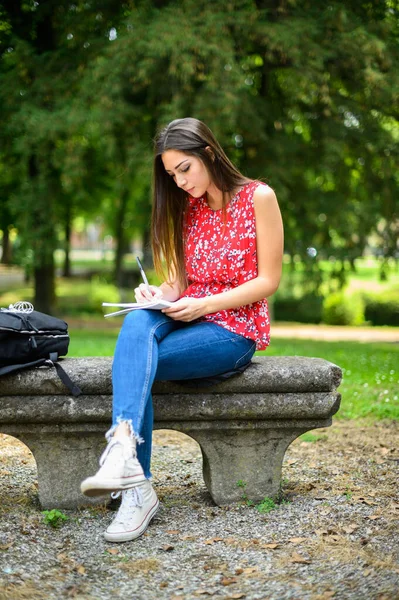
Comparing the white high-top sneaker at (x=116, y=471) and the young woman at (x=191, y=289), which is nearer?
the white high-top sneaker at (x=116, y=471)

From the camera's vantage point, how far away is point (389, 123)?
1216cm

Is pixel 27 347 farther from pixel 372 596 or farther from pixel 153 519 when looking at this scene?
pixel 372 596

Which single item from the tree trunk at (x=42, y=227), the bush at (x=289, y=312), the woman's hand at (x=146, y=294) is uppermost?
the tree trunk at (x=42, y=227)

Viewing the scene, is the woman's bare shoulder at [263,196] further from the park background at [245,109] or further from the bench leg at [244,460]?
the park background at [245,109]

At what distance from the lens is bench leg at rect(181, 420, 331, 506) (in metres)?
3.54

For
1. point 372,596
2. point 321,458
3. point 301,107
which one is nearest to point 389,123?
point 301,107

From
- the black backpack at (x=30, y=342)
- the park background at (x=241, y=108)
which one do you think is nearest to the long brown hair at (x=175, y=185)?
the black backpack at (x=30, y=342)

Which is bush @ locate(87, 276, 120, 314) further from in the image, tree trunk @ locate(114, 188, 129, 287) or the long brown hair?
the long brown hair

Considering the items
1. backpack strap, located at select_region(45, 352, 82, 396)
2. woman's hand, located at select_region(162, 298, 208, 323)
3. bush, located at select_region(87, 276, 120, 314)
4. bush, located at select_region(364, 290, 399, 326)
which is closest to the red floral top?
woman's hand, located at select_region(162, 298, 208, 323)

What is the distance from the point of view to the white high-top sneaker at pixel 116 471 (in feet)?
9.10

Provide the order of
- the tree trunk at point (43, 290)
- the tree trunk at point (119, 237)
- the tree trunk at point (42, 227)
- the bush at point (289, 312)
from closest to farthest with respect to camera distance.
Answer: the tree trunk at point (42, 227) < the tree trunk at point (43, 290) < the tree trunk at point (119, 237) < the bush at point (289, 312)

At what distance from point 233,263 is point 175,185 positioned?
55cm

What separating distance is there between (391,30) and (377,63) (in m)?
0.75

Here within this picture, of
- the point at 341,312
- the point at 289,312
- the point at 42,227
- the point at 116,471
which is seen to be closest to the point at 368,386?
the point at 116,471
